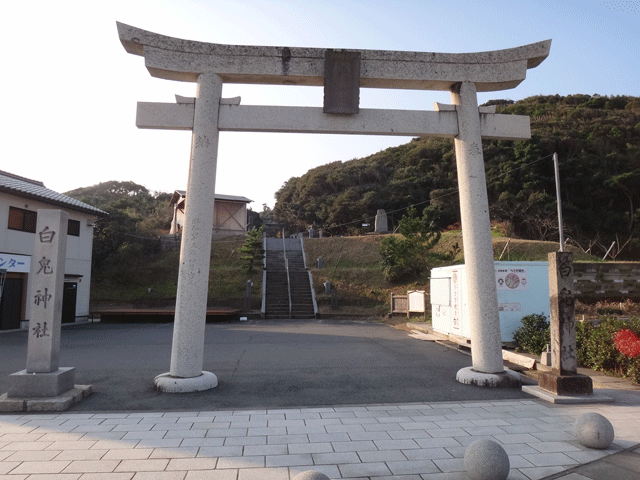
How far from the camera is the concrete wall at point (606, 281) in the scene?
17547 millimetres

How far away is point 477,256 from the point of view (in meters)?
7.18

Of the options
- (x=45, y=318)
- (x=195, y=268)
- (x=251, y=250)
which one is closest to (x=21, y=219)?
(x=251, y=250)

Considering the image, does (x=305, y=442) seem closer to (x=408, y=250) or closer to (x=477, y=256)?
(x=477, y=256)

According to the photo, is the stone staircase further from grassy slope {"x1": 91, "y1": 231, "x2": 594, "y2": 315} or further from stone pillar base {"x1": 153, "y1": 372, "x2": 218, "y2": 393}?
stone pillar base {"x1": 153, "y1": 372, "x2": 218, "y2": 393}

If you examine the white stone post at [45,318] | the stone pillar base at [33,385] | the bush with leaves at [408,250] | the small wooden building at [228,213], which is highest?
the small wooden building at [228,213]

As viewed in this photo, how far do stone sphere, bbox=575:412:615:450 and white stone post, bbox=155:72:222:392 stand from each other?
17.1 ft

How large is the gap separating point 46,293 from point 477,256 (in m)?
6.85

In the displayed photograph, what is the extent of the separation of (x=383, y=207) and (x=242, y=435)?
1539 inches

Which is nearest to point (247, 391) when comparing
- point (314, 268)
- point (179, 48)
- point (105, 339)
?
point (179, 48)

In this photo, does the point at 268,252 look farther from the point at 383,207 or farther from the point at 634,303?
the point at 634,303

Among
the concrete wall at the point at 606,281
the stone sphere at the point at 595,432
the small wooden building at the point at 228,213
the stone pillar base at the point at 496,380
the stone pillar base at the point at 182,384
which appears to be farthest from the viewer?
the small wooden building at the point at 228,213

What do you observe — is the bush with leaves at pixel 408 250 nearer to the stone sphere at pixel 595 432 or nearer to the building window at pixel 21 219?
the building window at pixel 21 219

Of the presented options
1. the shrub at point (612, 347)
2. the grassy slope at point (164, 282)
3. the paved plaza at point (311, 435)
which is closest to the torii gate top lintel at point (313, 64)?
the shrub at point (612, 347)

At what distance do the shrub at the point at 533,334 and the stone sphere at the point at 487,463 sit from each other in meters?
6.76
